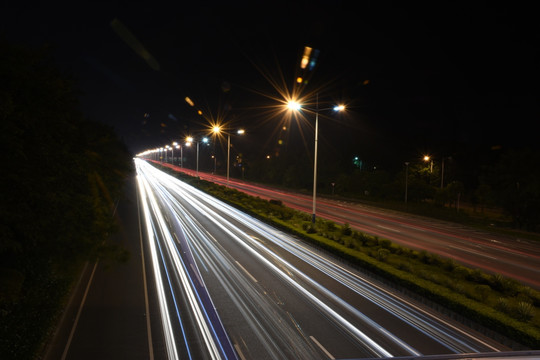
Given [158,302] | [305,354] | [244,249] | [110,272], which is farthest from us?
[244,249]

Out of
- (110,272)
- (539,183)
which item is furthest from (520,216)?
(110,272)

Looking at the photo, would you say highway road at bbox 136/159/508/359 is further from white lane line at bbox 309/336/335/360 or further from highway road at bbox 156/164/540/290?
highway road at bbox 156/164/540/290

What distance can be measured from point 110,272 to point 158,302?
12.9 feet

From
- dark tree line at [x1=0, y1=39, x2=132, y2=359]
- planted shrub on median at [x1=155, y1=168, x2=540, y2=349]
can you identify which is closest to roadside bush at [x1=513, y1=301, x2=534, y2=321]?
planted shrub on median at [x1=155, y1=168, x2=540, y2=349]

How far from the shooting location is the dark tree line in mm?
8344

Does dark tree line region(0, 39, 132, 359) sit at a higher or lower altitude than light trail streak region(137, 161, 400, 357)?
higher

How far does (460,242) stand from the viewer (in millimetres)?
20453

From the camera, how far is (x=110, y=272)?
1306 centimetres

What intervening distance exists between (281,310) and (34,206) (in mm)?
7809

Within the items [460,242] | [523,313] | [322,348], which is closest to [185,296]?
[322,348]

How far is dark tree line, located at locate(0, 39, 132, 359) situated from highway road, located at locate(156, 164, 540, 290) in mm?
16171

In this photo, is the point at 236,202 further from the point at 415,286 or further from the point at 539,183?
the point at 539,183

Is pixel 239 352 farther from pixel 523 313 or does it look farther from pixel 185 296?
pixel 523 313

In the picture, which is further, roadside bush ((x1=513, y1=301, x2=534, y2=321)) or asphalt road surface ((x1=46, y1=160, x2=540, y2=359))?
roadside bush ((x1=513, y1=301, x2=534, y2=321))
